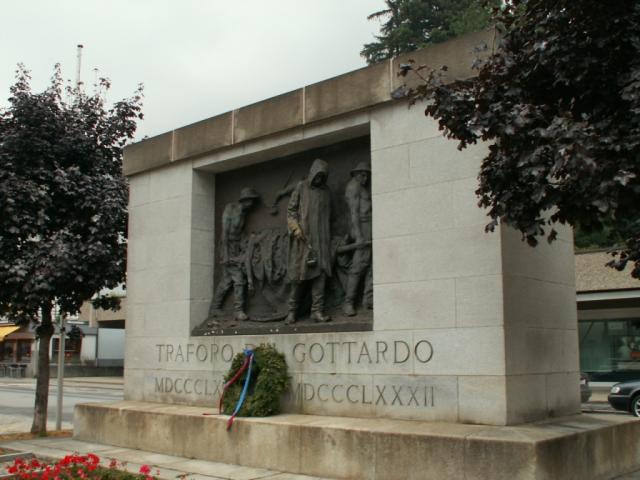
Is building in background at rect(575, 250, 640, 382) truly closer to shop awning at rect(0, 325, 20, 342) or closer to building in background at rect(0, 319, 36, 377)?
building in background at rect(0, 319, 36, 377)

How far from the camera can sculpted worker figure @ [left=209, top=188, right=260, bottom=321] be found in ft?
39.1

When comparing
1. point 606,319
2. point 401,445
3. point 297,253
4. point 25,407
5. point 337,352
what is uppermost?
point 297,253

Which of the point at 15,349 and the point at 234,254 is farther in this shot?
the point at 15,349

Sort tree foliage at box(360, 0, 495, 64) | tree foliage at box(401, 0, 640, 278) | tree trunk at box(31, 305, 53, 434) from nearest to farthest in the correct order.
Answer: tree foliage at box(401, 0, 640, 278)
tree trunk at box(31, 305, 53, 434)
tree foliage at box(360, 0, 495, 64)

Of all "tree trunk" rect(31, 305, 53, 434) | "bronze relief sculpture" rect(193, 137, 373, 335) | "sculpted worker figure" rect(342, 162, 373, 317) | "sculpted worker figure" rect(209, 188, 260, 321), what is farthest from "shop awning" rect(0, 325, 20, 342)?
"sculpted worker figure" rect(342, 162, 373, 317)

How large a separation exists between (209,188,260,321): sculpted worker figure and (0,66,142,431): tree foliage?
254 centimetres

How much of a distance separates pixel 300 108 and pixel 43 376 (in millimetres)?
7420

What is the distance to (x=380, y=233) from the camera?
31.2 feet

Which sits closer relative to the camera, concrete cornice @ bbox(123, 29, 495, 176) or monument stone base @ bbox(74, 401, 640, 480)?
monument stone base @ bbox(74, 401, 640, 480)

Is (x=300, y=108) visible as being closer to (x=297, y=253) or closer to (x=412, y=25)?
(x=297, y=253)

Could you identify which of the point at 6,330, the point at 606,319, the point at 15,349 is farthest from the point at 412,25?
the point at 15,349

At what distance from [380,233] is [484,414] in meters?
2.72

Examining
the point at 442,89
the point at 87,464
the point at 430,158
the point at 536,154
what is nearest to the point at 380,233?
the point at 430,158

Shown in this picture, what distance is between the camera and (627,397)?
718 inches
